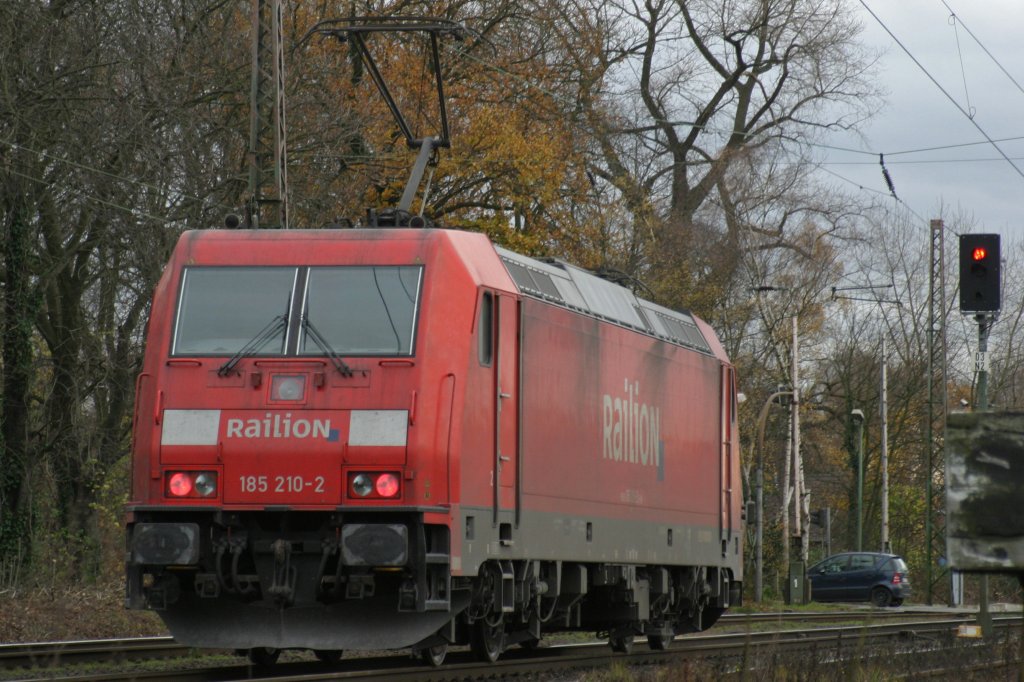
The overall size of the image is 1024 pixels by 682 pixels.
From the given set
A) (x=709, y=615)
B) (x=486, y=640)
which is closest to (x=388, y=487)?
(x=486, y=640)

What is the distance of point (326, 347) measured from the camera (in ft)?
38.5

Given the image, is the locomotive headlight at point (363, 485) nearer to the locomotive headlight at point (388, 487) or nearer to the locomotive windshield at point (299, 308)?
the locomotive headlight at point (388, 487)

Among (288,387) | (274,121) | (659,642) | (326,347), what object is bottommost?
(659,642)

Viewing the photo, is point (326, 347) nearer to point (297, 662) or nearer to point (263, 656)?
point (263, 656)

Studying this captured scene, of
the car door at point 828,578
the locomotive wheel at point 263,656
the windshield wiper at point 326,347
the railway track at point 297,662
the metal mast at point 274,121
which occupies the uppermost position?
the metal mast at point 274,121

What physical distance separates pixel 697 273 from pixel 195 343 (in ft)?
94.1

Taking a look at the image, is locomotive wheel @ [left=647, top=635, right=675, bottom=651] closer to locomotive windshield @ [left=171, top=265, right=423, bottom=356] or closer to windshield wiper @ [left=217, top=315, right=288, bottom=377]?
locomotive windshield @ [left=171, top=265, right=423, bottom=356]

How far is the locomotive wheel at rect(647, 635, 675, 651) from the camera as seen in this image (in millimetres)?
17750

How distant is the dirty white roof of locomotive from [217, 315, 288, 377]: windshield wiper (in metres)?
2.00

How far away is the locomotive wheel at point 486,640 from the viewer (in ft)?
43.6

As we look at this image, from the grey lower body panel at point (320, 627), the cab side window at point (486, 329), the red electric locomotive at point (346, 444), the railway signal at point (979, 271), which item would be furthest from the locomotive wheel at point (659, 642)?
the grey lower body panel at point (320, 627)

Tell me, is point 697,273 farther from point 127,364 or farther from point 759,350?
point 127,364

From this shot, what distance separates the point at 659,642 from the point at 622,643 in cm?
92

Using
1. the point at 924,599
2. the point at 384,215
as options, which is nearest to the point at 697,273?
the point at 924,599
